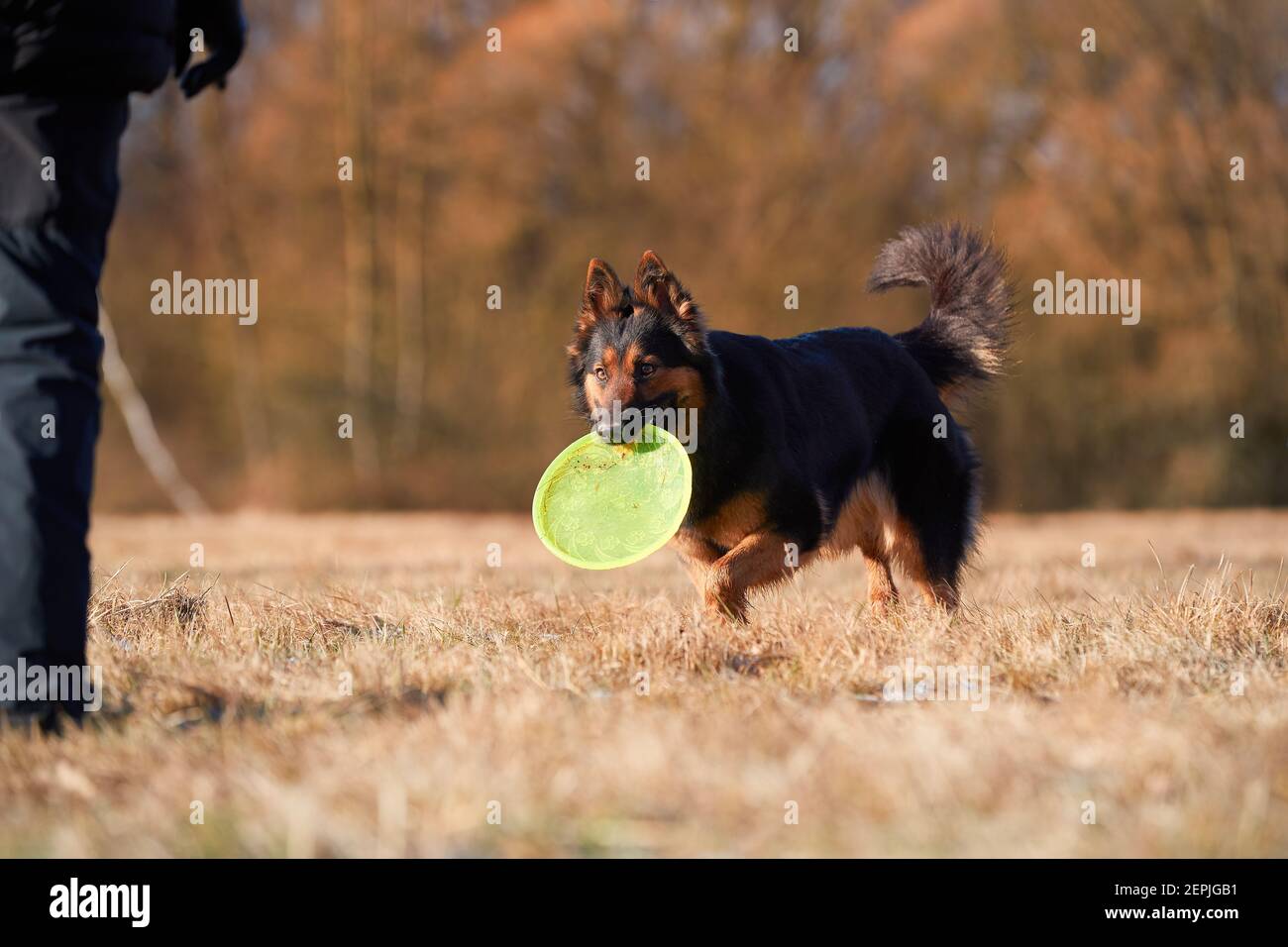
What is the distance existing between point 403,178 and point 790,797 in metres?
17.5

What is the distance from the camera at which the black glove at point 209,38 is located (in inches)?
138

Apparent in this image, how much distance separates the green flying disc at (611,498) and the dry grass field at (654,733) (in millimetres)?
218

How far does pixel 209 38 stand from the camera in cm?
361

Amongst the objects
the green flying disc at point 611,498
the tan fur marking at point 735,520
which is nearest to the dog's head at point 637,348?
the green flying disc at point 611,498

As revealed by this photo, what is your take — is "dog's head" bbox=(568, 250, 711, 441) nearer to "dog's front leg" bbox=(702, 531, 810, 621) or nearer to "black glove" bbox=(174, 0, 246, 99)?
"dog's front leg" bbox=(702, 531, 810, 621)

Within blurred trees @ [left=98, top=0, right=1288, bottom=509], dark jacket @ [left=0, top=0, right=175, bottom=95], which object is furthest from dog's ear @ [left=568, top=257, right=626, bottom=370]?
blurred trees @ [left=98, top=0, right=1288, bottom=509]

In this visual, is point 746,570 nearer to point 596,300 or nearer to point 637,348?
point 637,348

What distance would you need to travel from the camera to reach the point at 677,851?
2.22 metres

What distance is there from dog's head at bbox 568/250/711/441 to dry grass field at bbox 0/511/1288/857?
2.69 feet

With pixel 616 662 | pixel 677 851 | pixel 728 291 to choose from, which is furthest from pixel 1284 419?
pixel 677 851

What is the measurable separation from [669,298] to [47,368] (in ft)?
9.44

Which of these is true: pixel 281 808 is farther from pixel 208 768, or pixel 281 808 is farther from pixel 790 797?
pixel 790 797

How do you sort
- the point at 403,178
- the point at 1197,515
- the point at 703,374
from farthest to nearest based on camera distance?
the point at 403,178 < the point at 1197,515 < the point at 703,374

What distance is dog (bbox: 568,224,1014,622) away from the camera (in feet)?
16.5
